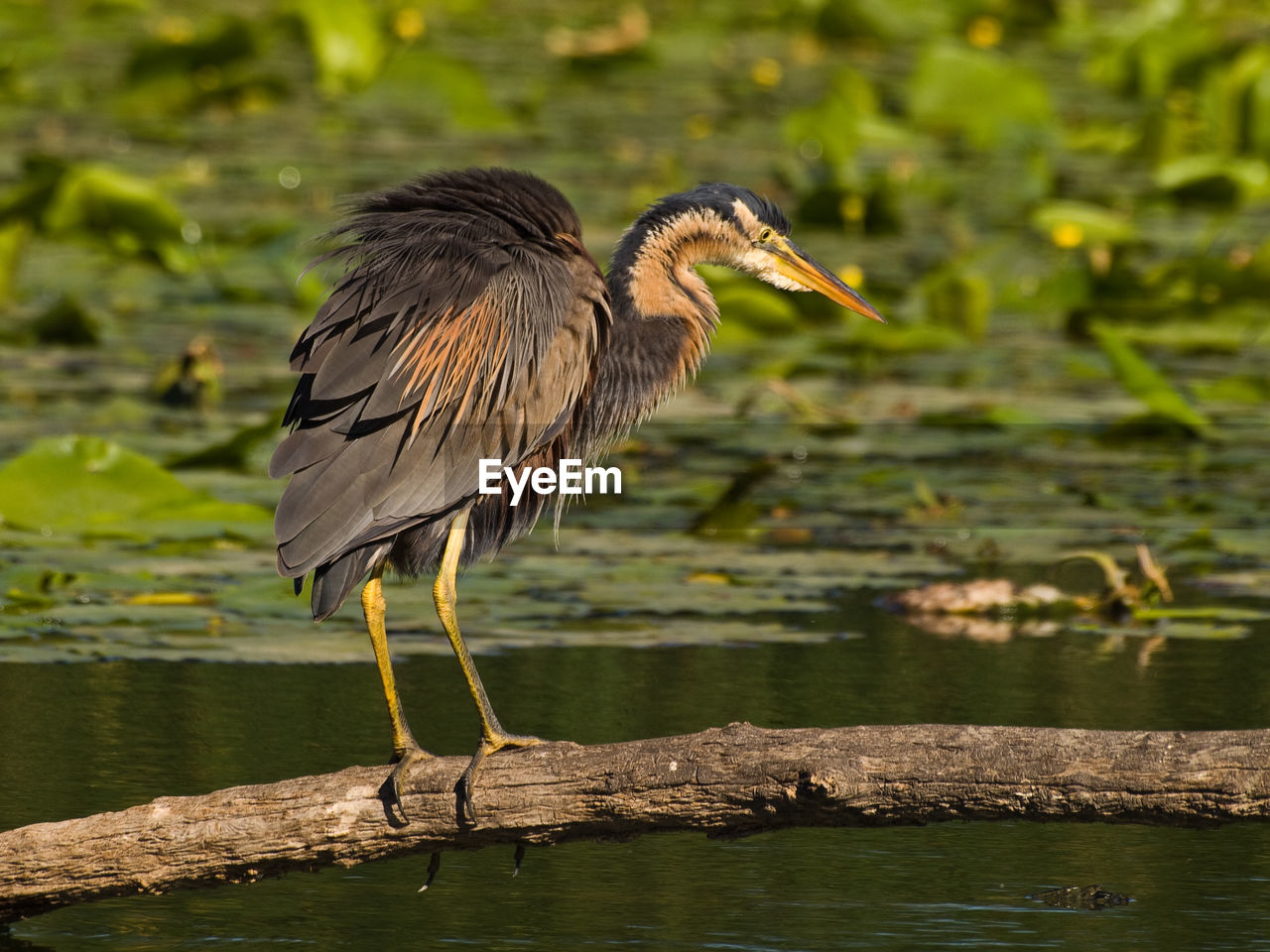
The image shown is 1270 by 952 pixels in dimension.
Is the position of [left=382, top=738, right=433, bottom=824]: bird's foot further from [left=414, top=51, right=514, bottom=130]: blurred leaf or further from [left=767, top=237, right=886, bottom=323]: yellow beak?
[left=414, top=51, right=514, bottom=130]: blurred leaf

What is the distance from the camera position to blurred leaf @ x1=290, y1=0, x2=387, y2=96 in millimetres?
11883

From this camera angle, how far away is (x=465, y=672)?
12.3ft

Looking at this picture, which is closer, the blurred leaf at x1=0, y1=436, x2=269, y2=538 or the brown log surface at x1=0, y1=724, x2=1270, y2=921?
the brown log surface at x1=0, y1=724, x2=1270, y2=921

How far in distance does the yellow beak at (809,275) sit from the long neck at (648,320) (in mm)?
188

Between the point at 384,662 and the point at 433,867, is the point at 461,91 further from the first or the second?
the point at 433,867

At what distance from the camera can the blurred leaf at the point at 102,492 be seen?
5480 millimetres

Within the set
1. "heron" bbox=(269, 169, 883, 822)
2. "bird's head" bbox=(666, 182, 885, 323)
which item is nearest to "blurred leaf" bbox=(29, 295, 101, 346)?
"heron" bbox=(269, 169, 883, 822)

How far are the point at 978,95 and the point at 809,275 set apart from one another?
7.20 m

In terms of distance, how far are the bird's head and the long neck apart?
1.1 inches

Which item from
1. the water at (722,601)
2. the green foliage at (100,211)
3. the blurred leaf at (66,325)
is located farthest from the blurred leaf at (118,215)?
the blurred leaf at (66,325)

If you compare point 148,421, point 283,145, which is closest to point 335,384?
point 148,421

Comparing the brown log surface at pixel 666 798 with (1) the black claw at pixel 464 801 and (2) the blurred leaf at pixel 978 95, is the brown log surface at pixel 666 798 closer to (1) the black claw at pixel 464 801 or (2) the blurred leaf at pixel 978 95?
(1) the black claw at pixel 464 801

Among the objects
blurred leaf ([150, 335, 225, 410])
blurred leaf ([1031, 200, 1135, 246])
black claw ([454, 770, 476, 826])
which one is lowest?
black claw ([454, 770, 476, 826])

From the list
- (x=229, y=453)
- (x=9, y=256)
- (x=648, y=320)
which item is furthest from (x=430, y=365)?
(x=9, y=256)
